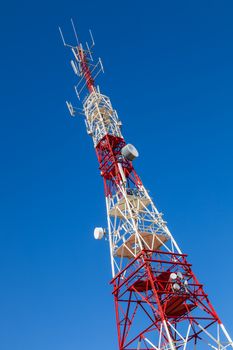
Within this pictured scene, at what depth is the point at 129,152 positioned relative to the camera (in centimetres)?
4084

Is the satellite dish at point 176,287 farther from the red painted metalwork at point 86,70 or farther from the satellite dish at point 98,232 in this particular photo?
the red painted metalwork at point 86,70

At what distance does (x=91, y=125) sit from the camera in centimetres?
4731

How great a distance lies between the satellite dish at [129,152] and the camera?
134ft

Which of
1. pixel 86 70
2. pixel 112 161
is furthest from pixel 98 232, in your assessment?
pixel 86 70

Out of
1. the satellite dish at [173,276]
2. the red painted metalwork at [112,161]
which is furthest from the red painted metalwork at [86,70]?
the satellite dish at [173,276]

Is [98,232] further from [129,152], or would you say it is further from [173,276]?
[173,276]

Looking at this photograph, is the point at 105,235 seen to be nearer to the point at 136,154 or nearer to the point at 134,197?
the point at 134,197

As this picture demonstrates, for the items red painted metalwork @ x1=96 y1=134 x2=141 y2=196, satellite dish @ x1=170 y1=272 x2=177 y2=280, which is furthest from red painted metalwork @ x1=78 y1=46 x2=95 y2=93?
satellite dish @ x1=170 y1=272 x2=177 y2=280

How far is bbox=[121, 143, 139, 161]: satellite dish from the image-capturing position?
4088 cm

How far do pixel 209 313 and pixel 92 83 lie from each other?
3063cm

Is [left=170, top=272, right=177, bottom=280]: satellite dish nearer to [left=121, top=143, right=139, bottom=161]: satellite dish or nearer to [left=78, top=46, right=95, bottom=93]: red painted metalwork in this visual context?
[left=121, top=143, right=139, bottom=161]: satellite dish

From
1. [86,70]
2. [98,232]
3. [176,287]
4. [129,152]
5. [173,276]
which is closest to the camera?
[176,287]

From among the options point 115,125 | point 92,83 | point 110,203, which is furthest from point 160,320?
point 92,83

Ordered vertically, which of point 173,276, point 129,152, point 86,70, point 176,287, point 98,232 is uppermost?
point 86,70
